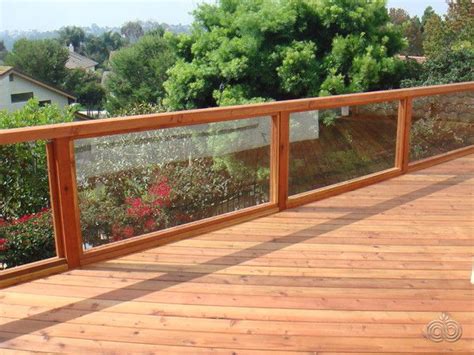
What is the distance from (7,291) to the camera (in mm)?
3004

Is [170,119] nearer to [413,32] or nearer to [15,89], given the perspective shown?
[15,89]

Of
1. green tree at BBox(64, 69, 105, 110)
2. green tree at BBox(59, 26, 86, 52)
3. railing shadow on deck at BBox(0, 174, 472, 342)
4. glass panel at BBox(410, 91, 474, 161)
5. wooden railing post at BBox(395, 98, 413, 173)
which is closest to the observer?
railing shadow on deck at BBox(0, 174, 472, 342)

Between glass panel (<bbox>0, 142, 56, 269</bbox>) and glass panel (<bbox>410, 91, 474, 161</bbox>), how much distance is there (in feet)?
12.1

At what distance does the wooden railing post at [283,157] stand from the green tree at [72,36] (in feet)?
83.5

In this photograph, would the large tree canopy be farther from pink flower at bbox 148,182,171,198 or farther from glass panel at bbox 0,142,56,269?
glass panel at bbox 0,142,56,269

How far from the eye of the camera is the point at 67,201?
10.5ft

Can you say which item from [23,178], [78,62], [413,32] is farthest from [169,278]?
[78,62]

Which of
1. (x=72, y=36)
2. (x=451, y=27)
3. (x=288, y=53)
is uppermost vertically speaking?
(x=72, y=36)

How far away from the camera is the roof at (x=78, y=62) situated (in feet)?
92.5

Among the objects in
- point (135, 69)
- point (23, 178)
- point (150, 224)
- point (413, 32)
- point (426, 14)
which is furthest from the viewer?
point (135, 69)

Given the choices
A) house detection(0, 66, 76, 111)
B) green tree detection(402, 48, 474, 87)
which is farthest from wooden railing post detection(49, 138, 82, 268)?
house detection(0, 66, 76, 111)

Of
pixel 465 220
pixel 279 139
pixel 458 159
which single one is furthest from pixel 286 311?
pixel 458 159

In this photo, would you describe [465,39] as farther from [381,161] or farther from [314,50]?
[381,161]

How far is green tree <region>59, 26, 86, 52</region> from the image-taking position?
27.7 m
